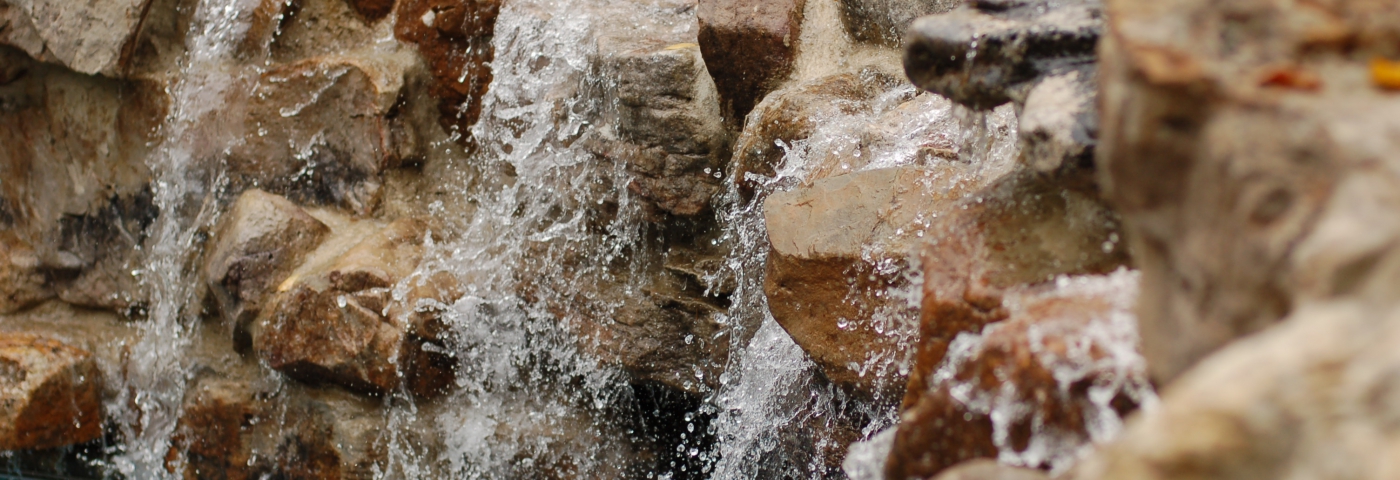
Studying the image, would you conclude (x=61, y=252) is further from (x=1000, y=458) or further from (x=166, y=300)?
(x=1000, y=458)

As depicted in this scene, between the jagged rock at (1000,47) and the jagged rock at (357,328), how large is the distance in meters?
1.96

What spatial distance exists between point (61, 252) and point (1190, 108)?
422cm

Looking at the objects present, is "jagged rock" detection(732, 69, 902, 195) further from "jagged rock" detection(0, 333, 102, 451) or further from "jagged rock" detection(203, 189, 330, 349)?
"jagged rock" detection(0, 333, 102, 451)

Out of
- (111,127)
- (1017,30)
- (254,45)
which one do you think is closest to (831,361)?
(1017,30)

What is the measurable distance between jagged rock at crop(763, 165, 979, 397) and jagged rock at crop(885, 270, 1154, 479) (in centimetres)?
80

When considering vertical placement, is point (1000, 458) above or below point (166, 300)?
above

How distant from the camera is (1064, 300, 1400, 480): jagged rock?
2.28ft

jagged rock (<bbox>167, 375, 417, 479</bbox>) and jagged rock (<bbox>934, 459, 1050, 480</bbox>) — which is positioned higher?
jagged rock (<bbox>934, 459, 1050, 480</bbox>)

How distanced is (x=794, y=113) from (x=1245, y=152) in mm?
1807

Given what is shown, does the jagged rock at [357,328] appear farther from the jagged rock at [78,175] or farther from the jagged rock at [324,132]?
the jagged rock at [78,175]

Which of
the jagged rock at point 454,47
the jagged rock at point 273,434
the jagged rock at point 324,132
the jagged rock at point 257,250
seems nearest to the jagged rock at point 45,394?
the jagged rock at point 273,434

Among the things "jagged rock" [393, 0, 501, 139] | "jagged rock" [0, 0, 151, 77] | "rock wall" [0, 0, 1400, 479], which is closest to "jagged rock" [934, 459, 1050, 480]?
"rock wall" [0, 0, 1400, 479]

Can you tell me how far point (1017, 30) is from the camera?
57.7 inches

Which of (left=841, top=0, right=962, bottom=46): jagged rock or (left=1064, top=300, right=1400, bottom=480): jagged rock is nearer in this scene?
(left=1064, top=300, right=1400, bottom=480): jagged rock
